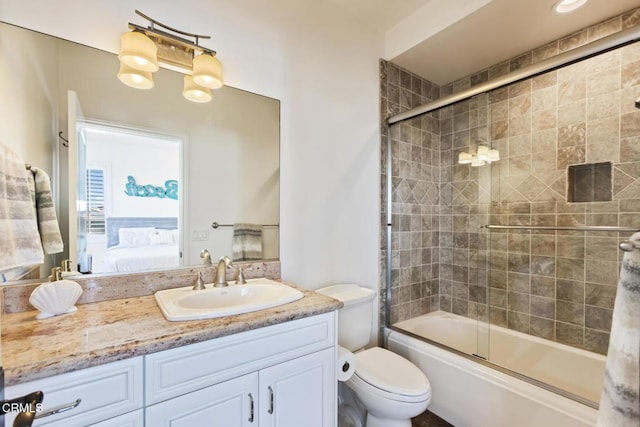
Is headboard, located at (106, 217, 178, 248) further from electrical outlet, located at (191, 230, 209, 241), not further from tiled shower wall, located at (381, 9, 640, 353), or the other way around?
tiled shower wall, located at (381, 9, 640, 353)

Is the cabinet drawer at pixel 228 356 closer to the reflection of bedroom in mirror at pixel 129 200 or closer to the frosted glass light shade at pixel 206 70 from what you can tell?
the reflection of bedroom in mirror at pixel 129 200

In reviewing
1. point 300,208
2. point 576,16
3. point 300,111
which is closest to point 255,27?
point 300,111

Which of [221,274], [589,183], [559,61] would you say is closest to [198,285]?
[221,274]

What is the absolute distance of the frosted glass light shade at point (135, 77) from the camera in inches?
49.3

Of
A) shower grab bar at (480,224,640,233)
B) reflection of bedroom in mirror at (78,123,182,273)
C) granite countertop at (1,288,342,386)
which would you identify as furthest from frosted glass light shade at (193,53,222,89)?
shower grab bar at (480,224,640,233)

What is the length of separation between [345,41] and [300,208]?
120cm

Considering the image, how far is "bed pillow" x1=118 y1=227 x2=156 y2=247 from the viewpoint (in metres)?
1.28

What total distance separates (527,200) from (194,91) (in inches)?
91.2

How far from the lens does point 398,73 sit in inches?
90.1

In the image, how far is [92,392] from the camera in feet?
2.44

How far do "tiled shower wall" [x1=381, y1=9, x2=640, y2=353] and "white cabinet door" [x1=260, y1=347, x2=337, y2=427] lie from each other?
3.81 feet

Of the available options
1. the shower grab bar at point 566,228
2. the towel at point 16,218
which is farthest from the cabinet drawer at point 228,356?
the shower grab bar at point 566,228

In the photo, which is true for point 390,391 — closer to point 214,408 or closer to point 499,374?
point 499,374

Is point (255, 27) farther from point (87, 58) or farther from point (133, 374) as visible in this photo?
point (133, 374)
